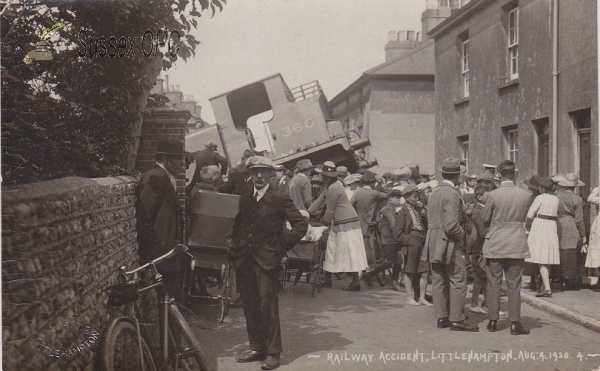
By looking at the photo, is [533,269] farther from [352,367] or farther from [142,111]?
[142,111]

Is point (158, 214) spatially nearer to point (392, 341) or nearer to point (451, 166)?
point (392, 341)

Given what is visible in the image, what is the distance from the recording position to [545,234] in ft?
32.2

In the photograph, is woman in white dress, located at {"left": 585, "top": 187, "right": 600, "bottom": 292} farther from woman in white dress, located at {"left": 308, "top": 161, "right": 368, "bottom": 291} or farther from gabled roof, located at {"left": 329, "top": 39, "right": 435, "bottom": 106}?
gabled roof, located at {"left": 329, "top": 39, "right": 435, "bottom": 106}

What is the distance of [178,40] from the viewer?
26.5ft

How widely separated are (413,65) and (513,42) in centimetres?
1478

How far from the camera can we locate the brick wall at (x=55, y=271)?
3.38 m

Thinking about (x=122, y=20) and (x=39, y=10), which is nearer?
(x=39, y=10)

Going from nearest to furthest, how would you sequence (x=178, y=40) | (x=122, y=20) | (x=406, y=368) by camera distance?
(x=406, y=368) → (x=122, y=20) → (x=178, y=40)

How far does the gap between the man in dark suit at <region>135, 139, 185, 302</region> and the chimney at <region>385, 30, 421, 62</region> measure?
1194 inches

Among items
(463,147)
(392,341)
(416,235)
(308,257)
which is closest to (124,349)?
(392,341)

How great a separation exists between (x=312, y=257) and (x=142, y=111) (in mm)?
3298

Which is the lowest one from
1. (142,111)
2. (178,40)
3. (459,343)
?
(459,343)

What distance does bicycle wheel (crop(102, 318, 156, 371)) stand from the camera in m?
4.07

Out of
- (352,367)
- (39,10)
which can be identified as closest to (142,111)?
(39,10)
